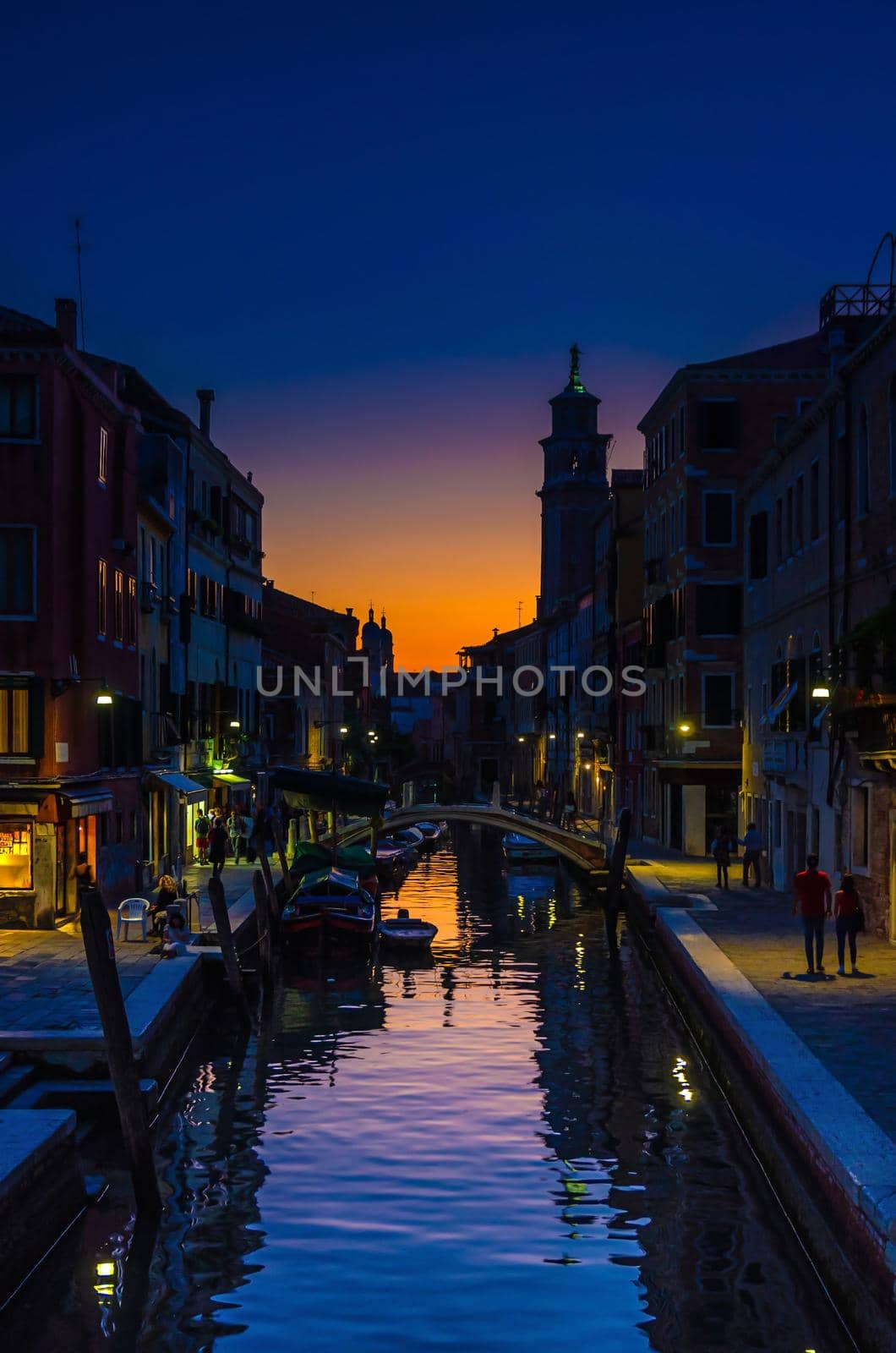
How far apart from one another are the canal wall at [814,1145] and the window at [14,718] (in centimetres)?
1159

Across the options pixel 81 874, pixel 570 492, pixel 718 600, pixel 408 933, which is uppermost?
pixel 570 492

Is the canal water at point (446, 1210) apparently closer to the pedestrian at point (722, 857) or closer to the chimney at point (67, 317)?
the pedestrian at point (722, 857)

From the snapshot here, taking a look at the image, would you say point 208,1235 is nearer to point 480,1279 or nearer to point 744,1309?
point 480,1279

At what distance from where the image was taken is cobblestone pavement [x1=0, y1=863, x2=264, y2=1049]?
18.9 meters

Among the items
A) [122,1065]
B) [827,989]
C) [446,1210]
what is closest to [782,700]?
[827,989]

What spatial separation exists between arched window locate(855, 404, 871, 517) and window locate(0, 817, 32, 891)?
46.8 ft

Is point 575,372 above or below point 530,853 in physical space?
above

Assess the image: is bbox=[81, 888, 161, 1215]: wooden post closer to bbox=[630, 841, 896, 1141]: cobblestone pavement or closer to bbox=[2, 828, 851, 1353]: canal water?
bbox=[2, 828, 851, 1353]: canal water

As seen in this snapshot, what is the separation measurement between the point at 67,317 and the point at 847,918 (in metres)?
18.6

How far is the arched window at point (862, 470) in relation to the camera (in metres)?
26.5

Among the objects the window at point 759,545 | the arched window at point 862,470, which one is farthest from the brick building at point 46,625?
the window at point 759,545

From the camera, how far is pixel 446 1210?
15.0 meters

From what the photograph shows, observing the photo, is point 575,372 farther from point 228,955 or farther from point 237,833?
point 228,955

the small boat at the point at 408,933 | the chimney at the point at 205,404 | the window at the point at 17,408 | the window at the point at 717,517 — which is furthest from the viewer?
the chimney at the point at 205,404
